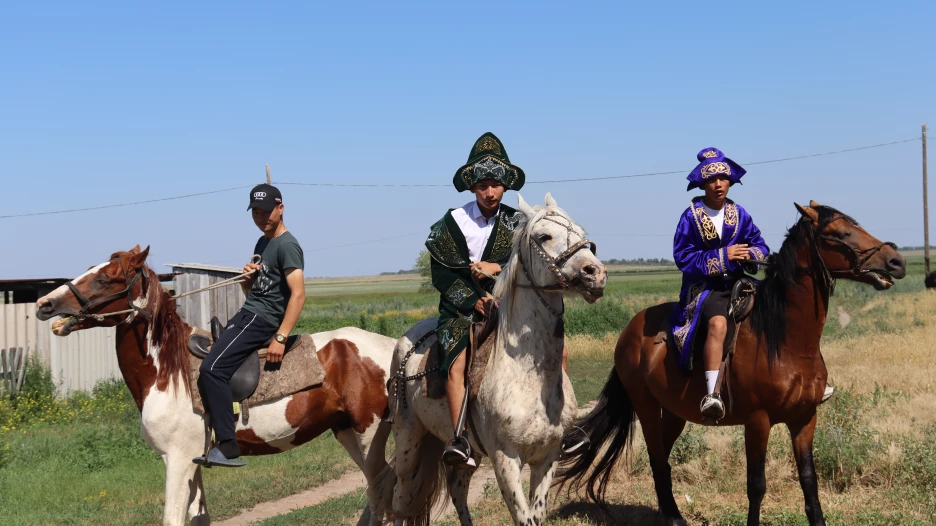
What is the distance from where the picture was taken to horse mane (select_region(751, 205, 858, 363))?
6.10 m

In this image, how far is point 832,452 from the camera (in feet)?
25.6

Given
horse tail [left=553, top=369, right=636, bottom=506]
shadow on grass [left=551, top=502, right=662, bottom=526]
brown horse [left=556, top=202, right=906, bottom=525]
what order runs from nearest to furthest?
brown horse [left=556, top=202, right=906, bottom=525], shadow on grass [left=551, top=502, right=662, bottom=526], horse tail [left=553, top=369, right=636, bottom=506]

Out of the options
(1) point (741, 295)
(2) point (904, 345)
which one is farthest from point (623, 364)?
(2) point (904, 345)

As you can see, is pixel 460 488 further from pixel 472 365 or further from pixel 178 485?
pixel 178 485

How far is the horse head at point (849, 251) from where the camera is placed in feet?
19.2

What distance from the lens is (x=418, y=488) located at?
6.11 m

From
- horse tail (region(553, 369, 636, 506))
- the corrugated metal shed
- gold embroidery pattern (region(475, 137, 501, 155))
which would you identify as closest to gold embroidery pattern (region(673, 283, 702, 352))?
horse tail (region(553, 369, 636, 506))

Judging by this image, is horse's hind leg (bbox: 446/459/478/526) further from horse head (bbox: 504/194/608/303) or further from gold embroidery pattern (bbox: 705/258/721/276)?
gold embroidery pattern (bbox: 705/258/721/276)

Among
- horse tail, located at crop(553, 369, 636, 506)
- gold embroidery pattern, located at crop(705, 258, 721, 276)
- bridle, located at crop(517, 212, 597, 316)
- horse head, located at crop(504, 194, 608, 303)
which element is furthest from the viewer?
horse tail, located at crop(553, 369, 636, 506)

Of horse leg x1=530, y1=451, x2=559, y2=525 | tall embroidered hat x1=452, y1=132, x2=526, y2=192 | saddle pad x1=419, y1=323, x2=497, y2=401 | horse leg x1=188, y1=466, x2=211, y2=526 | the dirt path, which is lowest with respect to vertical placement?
the dirt path

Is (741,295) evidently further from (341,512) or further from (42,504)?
(42,504)

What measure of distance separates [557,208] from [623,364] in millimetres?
2920

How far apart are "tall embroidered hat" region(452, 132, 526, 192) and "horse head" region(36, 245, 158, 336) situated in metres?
2.53

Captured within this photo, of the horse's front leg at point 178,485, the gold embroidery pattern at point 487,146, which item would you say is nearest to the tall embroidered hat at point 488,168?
the gold embroidery pattern at point 487,146
